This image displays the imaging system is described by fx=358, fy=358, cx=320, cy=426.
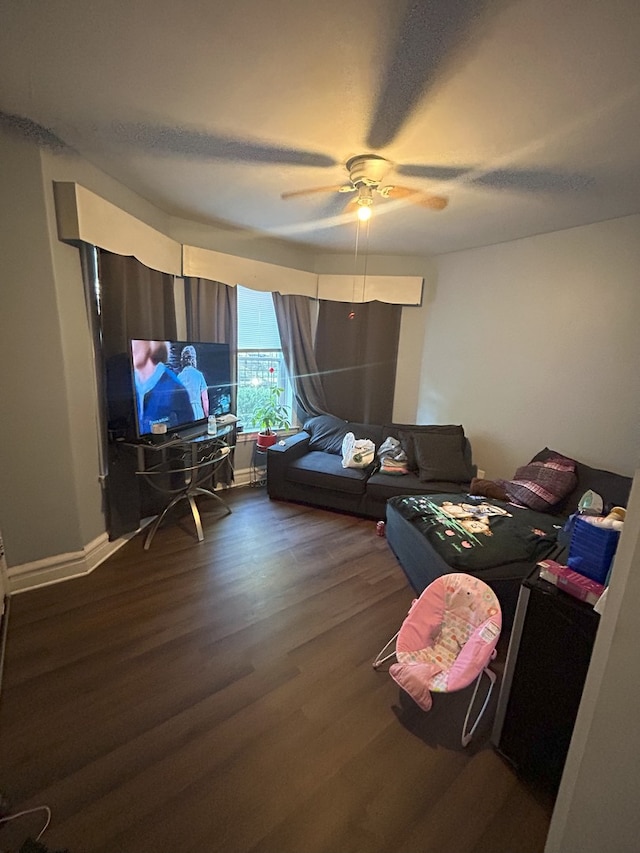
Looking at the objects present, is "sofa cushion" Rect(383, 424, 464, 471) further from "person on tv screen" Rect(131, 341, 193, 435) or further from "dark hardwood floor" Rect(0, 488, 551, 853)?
"person on tv screen" Rect(131, 341, 193, 435)

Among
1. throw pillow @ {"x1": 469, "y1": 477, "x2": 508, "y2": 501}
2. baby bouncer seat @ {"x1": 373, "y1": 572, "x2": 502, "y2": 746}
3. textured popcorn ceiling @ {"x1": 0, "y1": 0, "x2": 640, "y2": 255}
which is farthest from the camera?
throw pillow @ {"x1": 469, "y1": 477, "x2": 508, "y2": 501}

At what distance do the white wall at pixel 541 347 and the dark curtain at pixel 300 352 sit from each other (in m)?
1.27

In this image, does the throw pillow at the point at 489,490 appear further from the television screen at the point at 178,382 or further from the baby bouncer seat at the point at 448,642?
the television screen at the point at 178,382

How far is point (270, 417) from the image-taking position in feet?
12.6

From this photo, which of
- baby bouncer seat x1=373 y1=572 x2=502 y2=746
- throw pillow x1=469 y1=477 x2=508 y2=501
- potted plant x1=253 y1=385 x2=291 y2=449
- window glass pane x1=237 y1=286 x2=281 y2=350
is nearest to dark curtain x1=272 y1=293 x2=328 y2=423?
window glass pane x1=237 y1=286 x2=281 y2=350

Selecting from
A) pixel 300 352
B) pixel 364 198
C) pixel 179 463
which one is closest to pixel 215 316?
pixel 300 352

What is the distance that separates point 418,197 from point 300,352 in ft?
6.57

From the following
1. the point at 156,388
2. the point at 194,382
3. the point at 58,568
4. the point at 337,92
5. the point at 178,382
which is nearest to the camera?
the point at 337,92

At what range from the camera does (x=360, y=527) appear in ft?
10.3

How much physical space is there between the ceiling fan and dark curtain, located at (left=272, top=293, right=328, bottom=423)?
4.78 feet

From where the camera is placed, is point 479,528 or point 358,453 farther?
point 358,453

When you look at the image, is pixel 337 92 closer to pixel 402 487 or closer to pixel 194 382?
pixel 194 382

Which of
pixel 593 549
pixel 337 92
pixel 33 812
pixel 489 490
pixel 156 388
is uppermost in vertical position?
pixel 337 92

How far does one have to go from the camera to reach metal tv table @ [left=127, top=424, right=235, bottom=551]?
8.59ft
